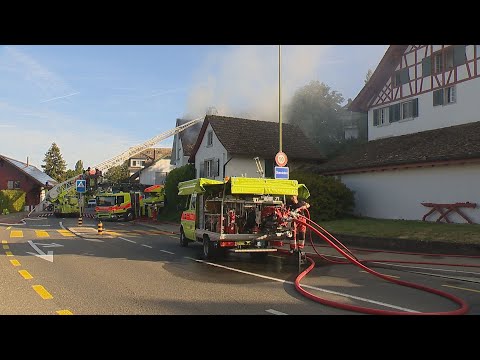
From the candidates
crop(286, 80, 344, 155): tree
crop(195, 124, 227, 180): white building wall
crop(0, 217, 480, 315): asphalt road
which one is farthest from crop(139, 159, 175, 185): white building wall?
crop(0, 217, 480, 315): asphalt road

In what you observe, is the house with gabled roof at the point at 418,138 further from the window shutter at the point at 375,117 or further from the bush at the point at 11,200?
the bush at the point at 11,200

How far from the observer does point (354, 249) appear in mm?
15062

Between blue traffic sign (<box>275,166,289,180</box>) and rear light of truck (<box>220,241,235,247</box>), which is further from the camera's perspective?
blue traffic sign (<box>275,166,289,180</box>)

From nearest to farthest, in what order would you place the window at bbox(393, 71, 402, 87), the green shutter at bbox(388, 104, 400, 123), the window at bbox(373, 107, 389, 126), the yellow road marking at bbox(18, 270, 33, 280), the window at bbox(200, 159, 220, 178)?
the yellow road marking at bbox(18, 270, 33, 280) → the green shutter at bbox(388, 104, 400, 123) → the window at bbox(393, 71, 402, 87) → the window at bbox(373, 107, 389, 126) → the window at bbox(200, 159, 220, 178)

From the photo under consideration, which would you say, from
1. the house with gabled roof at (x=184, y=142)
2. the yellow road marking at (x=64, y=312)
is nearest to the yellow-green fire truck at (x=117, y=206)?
the house with gabled roof at (x=184, y=142)

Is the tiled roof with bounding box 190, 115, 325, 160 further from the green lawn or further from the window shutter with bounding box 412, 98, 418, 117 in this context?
the green lawn

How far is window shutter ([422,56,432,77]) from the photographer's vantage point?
76.6ft

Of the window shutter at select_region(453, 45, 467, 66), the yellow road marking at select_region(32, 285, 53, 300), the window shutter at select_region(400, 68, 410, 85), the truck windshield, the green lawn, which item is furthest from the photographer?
the truck windshield

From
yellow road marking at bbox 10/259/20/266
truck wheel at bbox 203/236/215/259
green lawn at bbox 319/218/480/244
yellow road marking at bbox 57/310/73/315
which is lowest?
yellow road marking at bbox 10/259/20/266

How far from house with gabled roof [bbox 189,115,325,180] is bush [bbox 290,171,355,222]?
8.17 meters

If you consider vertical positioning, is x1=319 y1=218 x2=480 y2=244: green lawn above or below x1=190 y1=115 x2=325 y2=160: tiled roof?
below

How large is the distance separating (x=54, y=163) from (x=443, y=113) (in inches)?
2990
